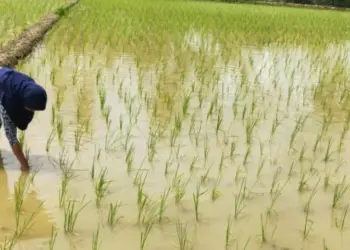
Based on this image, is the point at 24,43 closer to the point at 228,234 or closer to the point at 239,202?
the point at 239,202

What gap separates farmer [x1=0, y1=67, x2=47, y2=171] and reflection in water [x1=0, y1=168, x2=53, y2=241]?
8.0 inches

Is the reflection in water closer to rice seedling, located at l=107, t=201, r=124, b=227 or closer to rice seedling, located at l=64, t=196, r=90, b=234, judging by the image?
rice seedling, located at l=64, t=196, r=90, b=234

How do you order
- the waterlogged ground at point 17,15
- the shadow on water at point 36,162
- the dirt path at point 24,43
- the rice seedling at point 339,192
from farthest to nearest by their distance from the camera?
the waterlogged ground at point 17,15 < the dirt path at point 24,43 < the shadow on water at point 36,162 < the rice seedling at point 339,192

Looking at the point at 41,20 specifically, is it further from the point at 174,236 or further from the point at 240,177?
the point at 174,236

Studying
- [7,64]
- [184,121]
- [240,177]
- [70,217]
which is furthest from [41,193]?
[7,64]

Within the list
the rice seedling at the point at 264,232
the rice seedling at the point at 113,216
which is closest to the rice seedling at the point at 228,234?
the rice seedling at the point at 264,232

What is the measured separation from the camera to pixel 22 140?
3305mm

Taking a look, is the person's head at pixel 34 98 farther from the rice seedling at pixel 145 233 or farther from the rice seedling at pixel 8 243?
the rice seedling at pixel 145 233

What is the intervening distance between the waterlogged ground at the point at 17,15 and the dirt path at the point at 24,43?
17 cm

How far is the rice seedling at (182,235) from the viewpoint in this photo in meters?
2.28

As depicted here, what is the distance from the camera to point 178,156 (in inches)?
134

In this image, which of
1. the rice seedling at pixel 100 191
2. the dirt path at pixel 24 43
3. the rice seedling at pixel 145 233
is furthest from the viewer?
the dirt path at pixel 24 43

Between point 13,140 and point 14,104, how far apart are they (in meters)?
0.22

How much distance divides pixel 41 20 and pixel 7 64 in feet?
12.5
